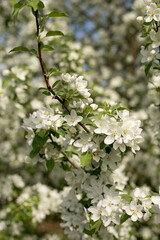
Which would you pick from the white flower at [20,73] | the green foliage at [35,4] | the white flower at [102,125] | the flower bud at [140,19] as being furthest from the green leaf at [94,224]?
the white flower at [20,73]

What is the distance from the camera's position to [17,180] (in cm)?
403

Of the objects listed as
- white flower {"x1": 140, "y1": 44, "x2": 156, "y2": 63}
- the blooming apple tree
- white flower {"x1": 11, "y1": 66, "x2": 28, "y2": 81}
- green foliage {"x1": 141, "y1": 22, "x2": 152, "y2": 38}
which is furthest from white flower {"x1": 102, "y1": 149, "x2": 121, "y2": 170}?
white flower {"x1": 11, "y1": 66, "x2": 28, "y2": 81}

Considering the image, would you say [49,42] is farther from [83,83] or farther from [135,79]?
[135,79]

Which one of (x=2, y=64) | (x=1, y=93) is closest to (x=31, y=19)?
(x=2, y=64)

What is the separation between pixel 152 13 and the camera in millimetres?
1914

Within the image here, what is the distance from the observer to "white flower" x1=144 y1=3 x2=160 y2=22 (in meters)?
1.89

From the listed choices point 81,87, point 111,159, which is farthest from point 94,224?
point 81,87

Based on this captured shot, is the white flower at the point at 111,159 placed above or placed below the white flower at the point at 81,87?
below

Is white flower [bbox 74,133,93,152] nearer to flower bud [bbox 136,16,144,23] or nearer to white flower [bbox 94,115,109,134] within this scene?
white flower [bbox 94,115,109,134]

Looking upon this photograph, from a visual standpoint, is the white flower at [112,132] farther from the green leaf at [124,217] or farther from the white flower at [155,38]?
the white flower at [155,38]

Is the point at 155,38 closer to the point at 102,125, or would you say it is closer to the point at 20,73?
the point at 102,125

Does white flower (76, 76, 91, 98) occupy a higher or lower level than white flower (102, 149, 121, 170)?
higher

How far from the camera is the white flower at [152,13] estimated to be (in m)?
1.89

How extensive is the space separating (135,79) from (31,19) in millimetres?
2713
